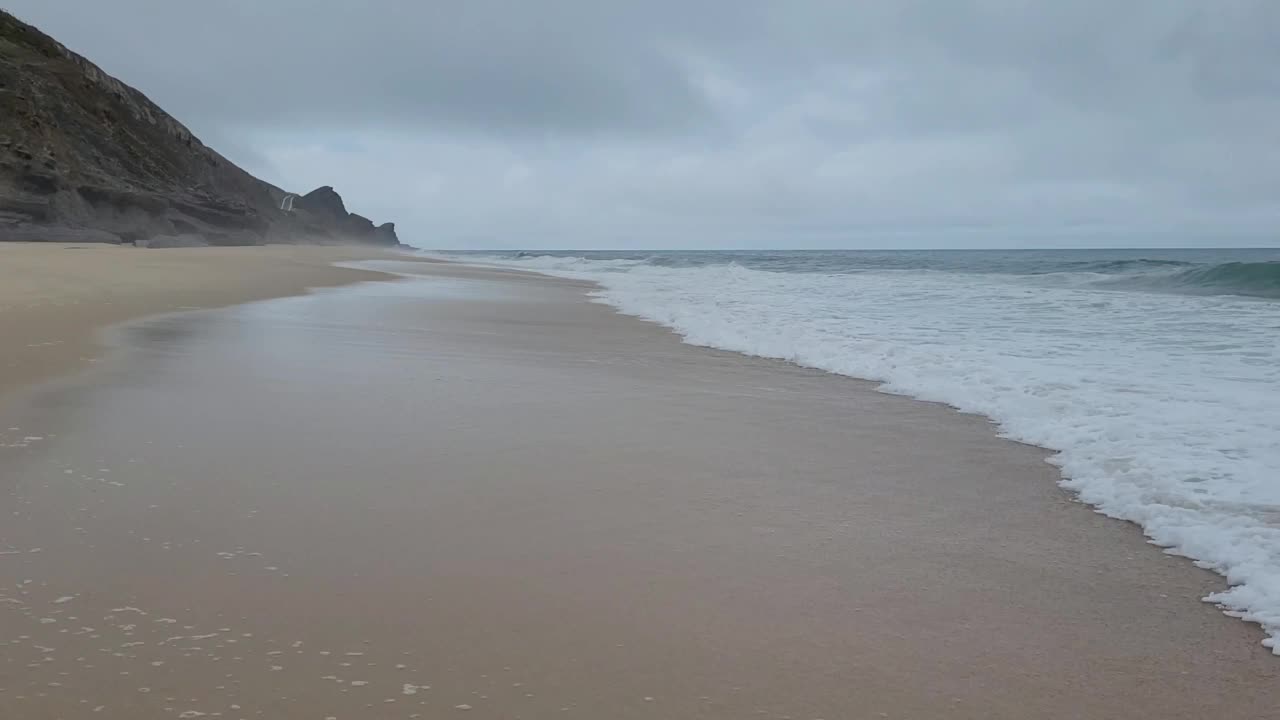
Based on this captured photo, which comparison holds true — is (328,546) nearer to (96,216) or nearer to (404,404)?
(404,404)

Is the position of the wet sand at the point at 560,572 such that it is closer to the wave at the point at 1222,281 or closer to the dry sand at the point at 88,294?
the dry sand at the point at 88,294

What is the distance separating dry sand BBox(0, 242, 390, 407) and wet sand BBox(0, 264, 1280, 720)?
106 cm

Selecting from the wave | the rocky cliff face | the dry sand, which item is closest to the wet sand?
the dry sand

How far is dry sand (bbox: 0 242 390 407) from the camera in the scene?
495 cm

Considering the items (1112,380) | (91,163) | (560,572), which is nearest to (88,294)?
(560,572)

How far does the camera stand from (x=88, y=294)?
8555mm

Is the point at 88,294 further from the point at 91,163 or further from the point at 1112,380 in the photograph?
the point at 91,163

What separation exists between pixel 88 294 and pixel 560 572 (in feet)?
27.6

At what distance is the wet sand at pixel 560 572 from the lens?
159cm

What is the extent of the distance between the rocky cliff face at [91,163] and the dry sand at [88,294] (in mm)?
14837

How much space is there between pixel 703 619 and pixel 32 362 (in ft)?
14.5

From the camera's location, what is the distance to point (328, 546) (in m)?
2.21

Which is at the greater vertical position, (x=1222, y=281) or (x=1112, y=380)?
(x=1222, y=281)

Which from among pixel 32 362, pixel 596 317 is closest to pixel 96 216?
pixel 596 317
